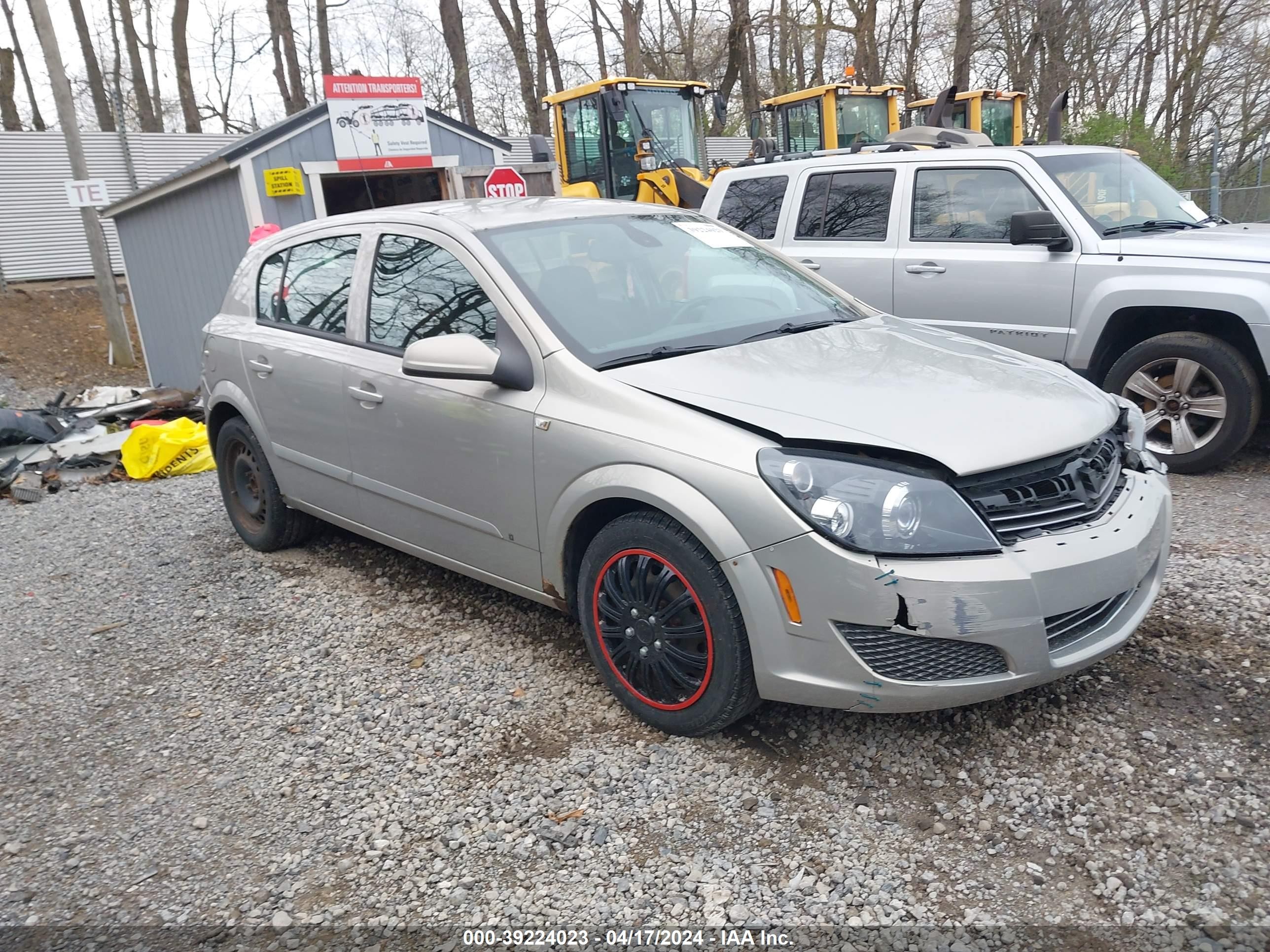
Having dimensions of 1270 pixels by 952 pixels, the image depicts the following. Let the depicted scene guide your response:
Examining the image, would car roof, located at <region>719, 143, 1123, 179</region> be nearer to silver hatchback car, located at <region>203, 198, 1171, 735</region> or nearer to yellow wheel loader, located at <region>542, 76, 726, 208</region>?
silver hatchback car, located at <region>203, 198, 1171, 735</region>

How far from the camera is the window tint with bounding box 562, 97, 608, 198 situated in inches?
538

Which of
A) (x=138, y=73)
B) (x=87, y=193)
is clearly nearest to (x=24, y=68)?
(x=138, y=73)

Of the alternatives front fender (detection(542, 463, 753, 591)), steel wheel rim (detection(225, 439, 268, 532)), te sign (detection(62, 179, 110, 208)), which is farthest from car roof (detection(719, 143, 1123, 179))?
te sign (detection(62, 179, 110, 208))

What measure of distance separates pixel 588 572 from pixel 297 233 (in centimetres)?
273

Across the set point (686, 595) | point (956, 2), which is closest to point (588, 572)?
point (686, 595)

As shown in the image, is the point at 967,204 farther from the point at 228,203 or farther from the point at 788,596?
the point at 228,203

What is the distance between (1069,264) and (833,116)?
9.85m

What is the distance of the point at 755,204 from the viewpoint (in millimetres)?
7277

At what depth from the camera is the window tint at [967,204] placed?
19.9ft

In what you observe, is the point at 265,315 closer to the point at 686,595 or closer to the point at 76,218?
the point at 686,595

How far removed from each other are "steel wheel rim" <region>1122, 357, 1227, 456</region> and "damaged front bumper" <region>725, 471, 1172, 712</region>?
319 centimetres

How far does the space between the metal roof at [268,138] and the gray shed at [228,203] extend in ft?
0.05

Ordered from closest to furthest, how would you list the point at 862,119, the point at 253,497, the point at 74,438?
the point at 253,497, the point at 74,438, the point at 862,119

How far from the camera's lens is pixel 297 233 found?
16.0 ft
